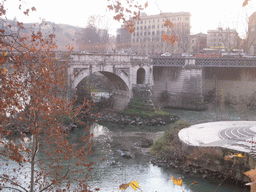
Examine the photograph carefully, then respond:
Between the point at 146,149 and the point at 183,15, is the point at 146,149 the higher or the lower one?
the lower one

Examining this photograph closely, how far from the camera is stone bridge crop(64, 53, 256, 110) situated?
72.8 ft

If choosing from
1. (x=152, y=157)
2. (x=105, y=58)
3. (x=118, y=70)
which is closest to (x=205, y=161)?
(x=152, y=157)

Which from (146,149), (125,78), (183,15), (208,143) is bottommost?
(146,149)

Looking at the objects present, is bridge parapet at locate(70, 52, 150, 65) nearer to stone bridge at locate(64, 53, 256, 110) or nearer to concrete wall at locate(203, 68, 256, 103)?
stone bridge at locate(64, 53, 256, 110)

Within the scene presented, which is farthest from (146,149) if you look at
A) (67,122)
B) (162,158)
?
(67,122)

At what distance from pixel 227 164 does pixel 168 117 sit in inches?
455

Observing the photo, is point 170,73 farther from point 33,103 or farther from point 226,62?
point 33,103

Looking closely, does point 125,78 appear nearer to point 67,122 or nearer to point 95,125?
point 95,125

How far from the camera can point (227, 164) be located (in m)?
10.6

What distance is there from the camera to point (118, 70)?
23953mm

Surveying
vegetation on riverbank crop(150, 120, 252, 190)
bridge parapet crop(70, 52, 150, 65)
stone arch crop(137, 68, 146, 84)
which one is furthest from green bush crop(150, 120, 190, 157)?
stone arch crop(137, 68, 146, 84)

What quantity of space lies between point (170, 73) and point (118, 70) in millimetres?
8104

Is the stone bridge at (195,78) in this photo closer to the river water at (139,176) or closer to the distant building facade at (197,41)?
the river water at (139,176)

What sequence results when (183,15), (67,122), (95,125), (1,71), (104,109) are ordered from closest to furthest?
(1,71)
(67,122)
(95,125)
(104,109)
(183,15)
